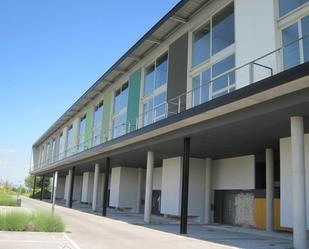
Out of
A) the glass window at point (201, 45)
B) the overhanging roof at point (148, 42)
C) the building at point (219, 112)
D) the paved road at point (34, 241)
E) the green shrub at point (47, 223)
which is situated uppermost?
the overhanging roof at point (148, 42)

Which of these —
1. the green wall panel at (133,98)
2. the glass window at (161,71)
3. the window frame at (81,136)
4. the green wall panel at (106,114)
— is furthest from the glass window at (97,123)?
the glass window at (161,71)

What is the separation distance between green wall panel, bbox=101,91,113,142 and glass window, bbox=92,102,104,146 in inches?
42.7

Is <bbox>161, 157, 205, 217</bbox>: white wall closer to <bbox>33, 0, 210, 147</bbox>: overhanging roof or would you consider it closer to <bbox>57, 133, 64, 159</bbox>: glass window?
<bbox>33, 0, 210, 147</bbox>: overhanging roof

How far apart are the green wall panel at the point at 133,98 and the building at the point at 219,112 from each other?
8cm

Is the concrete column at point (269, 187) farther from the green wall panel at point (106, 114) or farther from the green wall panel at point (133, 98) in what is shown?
the green wall panel at point (106, 114)

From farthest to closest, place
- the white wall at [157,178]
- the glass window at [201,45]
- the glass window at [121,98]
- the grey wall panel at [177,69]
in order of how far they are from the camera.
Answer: the white wall at [157,178], the glass window at [121,98], the grey wall panel at [177,69], the glass window at [201,45]

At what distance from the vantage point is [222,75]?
57.7 feet

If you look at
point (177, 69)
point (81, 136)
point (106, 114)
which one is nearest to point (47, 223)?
point (177, 69)

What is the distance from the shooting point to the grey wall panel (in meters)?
21.3

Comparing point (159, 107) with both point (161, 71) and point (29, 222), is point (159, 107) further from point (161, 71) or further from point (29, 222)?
point (29, 222)

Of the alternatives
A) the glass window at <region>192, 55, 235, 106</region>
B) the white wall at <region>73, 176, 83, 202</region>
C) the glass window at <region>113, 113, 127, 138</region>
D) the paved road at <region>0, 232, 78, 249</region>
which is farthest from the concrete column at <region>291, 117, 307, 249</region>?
the white wall at <region>73, 176, 83, 202</region>

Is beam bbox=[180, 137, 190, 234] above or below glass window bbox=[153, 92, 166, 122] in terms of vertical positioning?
below

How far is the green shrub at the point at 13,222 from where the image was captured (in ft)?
48.5

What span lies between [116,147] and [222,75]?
10478mm
